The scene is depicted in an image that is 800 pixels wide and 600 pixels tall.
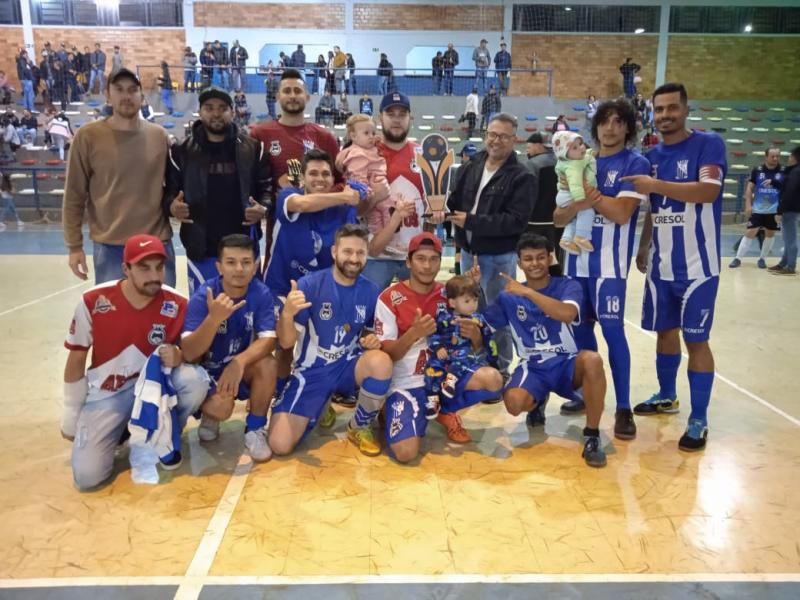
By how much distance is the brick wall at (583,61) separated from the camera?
24.0m

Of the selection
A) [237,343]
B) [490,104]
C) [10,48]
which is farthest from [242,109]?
[237,343]

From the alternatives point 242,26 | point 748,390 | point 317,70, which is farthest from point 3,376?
point 242,26

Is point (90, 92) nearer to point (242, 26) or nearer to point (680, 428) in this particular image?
point (242, 26)

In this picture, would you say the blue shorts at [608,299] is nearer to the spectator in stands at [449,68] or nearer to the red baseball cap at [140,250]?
the red baseball cap at [140,250]

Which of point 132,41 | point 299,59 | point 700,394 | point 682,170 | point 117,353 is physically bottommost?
point 700,394

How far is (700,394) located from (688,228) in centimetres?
101

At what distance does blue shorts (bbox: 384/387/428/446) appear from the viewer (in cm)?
366

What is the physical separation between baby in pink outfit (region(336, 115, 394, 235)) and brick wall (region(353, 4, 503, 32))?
21.8 metres

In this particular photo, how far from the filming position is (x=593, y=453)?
11.8 ft

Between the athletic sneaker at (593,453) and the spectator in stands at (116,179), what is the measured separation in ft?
9.95

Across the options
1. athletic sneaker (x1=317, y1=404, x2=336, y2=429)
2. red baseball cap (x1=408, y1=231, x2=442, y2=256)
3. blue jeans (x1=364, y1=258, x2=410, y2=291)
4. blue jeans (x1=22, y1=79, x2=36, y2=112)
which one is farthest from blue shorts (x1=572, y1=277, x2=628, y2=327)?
blue jeans (x1=22, y1=79, x2=36, y2=112)

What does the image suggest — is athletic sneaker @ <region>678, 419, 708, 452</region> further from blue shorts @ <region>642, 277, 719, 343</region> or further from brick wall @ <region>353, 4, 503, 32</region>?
brick wall @ <region>353, 4, 503, 32</region>

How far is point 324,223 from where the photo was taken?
414 centimetres

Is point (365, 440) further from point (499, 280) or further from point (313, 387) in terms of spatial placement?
point (499, 280)
